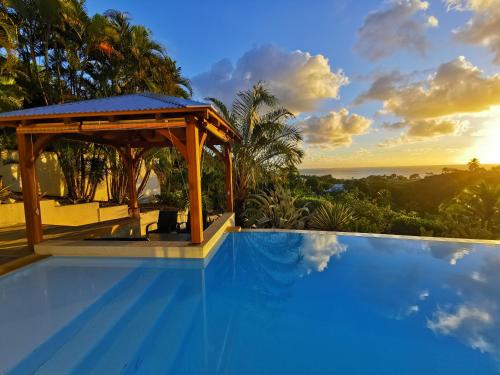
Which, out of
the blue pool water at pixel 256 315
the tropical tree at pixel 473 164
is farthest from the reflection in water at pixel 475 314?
the tropical tree at pixel 473 164

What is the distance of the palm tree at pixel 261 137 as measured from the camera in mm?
11055

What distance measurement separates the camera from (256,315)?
4.03 m

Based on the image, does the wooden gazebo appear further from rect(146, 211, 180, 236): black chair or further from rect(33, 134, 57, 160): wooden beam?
rect(146, 211, 180, 236): black chair

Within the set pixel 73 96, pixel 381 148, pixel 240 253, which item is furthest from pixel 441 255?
pixel 381 148

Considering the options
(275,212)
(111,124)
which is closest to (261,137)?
(275,212)

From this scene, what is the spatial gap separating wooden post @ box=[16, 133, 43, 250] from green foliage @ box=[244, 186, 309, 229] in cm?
671

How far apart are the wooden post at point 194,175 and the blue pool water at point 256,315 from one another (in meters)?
0.80

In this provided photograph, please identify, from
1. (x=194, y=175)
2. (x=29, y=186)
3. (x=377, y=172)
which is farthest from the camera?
(x=377, y=172)

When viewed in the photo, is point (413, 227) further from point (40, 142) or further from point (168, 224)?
point (40, 142)

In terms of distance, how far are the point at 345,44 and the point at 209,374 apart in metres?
14.0

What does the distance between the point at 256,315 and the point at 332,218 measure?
6.46m

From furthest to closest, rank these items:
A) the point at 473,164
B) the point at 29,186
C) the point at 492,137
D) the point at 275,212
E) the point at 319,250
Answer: the point at 473,164 < the point at 492,137 < the point at 275,212 < the point at 319,250 < the point at 29,186

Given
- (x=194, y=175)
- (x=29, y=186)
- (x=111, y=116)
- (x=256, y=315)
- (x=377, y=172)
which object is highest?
(x=111, y=116)

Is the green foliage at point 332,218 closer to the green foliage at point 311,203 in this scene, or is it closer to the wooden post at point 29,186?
the green foliage at point 311,203
